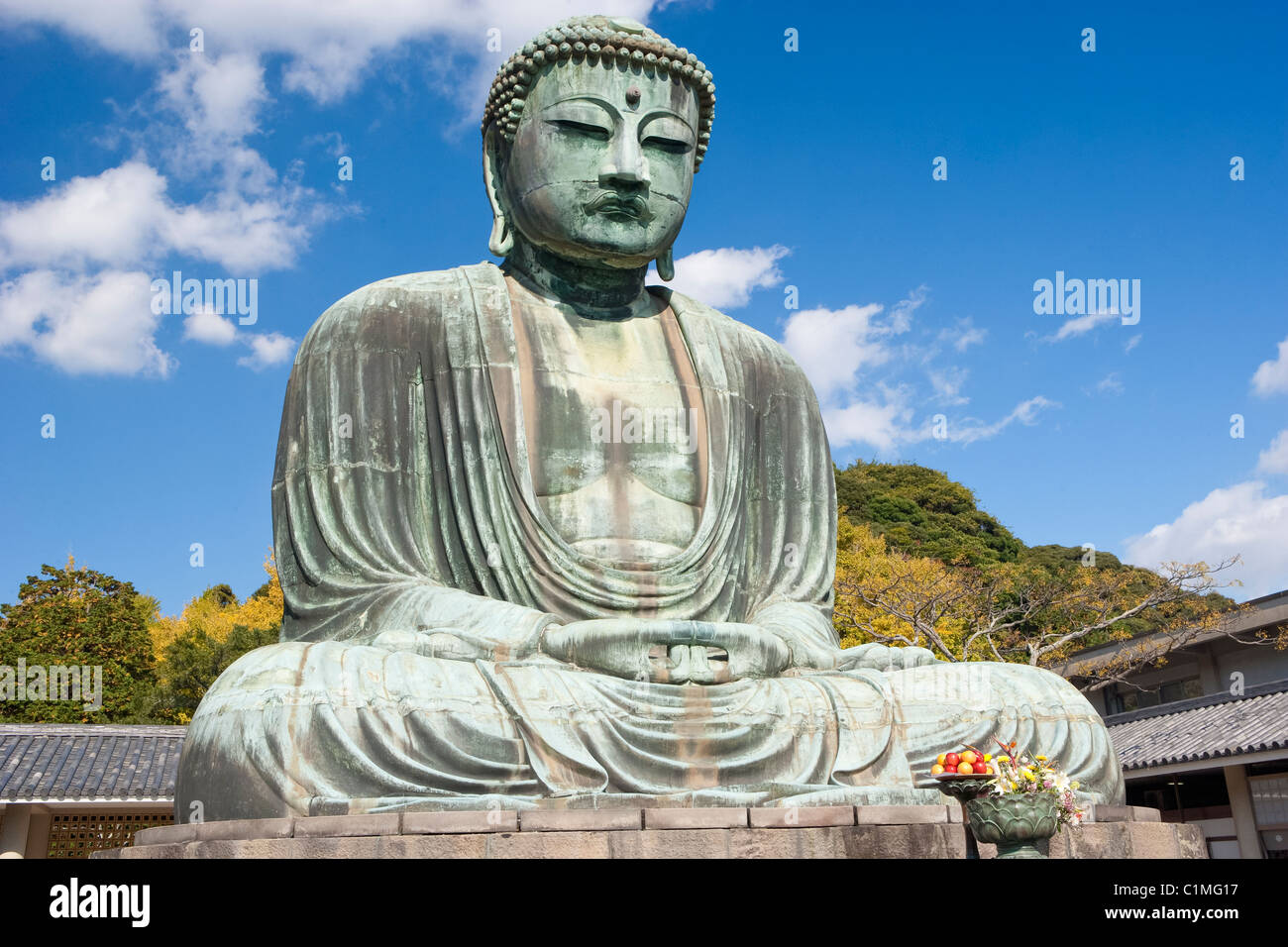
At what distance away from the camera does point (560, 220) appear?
734cm

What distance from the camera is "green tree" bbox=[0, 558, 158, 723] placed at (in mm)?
23016

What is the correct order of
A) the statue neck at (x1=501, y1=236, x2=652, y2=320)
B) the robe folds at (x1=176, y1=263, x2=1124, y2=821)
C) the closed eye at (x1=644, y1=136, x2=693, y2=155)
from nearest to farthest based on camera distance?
the robe folds at (x1=176, y1=263, x2=1124, y2=821)
the closed eye at (x1=644, y1=136, x2=693, y2=155)
the statue neck at (x1=501, y1=236, x2=652, y2=320)

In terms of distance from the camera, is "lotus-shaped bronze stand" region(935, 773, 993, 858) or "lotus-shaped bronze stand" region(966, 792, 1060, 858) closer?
"lotus-shaped bronze stand" region(966, 792, 1060, 858)

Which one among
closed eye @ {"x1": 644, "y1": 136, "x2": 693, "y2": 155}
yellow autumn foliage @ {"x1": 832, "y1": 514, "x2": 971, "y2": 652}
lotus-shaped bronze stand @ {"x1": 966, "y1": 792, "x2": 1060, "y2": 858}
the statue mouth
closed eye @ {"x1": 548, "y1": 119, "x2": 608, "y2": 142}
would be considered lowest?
lotus-shaped bronze stand @ {"x1": 966, "y1": 792, "x2": 1060, "y2": 858}

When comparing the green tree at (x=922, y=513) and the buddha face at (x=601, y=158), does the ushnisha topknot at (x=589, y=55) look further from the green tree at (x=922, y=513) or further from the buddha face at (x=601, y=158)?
the green tree at (x=922, y=513)

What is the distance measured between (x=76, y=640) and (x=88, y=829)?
859 centimetres

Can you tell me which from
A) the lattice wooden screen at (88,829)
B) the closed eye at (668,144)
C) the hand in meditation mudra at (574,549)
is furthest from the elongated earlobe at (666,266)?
the lattice wooden screen at (88,829)

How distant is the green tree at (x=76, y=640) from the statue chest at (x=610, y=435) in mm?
18012

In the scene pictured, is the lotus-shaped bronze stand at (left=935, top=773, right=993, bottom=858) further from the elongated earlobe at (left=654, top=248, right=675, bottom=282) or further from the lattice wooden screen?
the lattice wooden screen

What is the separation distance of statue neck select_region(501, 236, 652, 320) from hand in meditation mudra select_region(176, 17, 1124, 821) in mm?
18

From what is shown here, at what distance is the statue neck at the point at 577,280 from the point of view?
7.74 meters

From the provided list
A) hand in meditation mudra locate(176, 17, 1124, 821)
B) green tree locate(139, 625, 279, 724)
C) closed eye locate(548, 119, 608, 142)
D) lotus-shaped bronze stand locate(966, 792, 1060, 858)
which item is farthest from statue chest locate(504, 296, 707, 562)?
green tree locate(139, 625, 279, 724)

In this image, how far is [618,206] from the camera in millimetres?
7312

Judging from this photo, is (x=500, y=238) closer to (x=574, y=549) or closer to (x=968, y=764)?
(x=574, y=549)
